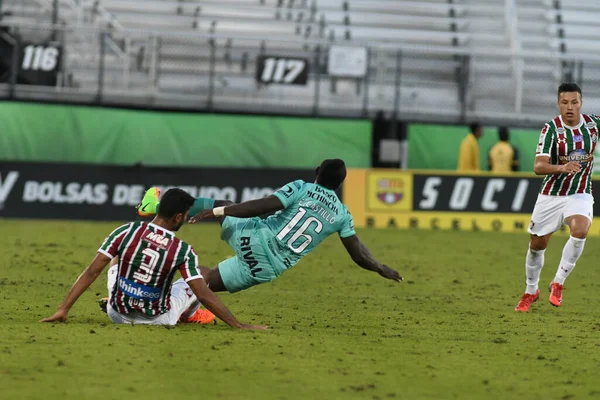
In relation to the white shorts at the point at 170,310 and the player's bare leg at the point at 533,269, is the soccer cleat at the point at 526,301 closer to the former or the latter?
the player's bare leg at the point at 533,269

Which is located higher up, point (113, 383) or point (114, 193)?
point (113, 383)

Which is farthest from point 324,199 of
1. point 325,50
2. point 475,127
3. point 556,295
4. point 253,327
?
point 325,50

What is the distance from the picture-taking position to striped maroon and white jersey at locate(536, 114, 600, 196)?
1095 centimetres

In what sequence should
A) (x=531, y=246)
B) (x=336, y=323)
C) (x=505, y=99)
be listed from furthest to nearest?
(x=505, y=99) → (x=531, y=246) → (x=336, y=323)

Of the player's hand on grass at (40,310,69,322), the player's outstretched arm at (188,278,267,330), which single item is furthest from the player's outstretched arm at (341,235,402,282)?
the player's hand on grass at (40,310,69,322)

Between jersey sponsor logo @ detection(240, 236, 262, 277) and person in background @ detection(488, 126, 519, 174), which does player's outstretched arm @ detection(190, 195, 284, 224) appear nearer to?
jersey sponsor logo @ detection(240, 236, 262, 277)

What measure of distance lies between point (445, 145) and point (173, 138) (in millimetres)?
5868

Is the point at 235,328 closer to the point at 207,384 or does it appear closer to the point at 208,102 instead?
the point at 207,384

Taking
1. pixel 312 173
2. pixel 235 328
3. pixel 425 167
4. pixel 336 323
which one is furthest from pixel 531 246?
pixel 425 167

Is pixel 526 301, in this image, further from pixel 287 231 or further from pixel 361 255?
pixel 287 231

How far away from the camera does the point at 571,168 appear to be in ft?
34.6

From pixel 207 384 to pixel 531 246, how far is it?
5629 millimetres

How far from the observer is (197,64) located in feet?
78.4

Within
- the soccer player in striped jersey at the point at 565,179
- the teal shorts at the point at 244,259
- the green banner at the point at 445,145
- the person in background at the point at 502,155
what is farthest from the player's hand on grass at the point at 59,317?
the green banner at the point at 445,145
